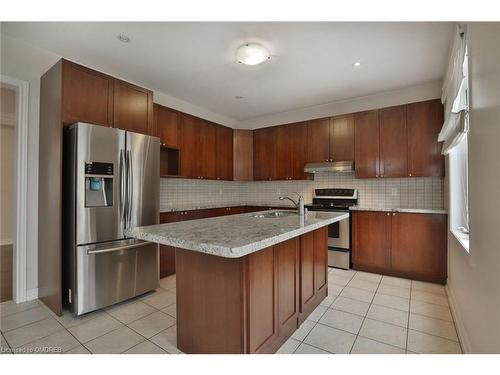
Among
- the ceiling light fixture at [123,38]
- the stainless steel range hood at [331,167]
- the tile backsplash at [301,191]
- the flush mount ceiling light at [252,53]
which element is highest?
the ceiling light fixture at [123,38]

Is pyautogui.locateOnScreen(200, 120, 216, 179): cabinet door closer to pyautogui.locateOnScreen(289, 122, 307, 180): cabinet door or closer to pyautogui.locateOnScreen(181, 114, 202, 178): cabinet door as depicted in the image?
pyautogui.locateOnScreen(181, 114, 202, 178): cabinet door

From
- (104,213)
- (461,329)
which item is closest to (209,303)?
(104,213)

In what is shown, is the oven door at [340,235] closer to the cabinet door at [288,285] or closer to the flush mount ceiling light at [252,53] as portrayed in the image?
the cabinet door at [288,285]

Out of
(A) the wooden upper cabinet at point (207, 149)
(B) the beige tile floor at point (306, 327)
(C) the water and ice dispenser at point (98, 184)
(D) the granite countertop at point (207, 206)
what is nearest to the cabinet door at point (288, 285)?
(B) the beige tile floor at point (306, 327)

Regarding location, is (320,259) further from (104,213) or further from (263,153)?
(263,153)

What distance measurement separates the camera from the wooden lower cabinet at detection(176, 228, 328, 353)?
57.2 inches

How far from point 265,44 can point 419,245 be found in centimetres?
306

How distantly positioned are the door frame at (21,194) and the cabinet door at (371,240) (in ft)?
13.1

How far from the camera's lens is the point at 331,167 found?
3.86 meters

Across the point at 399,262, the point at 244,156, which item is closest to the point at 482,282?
the point at 399,262

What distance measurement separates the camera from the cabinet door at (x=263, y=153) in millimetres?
4617

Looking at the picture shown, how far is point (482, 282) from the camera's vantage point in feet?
4.48

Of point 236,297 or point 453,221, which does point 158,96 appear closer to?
point 236,297
